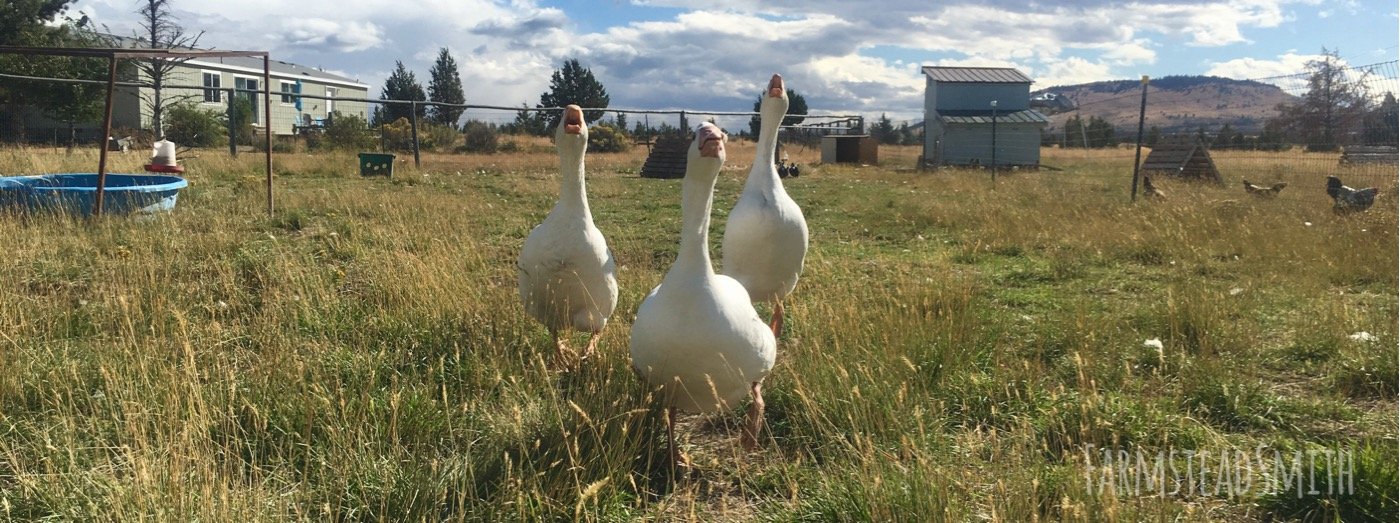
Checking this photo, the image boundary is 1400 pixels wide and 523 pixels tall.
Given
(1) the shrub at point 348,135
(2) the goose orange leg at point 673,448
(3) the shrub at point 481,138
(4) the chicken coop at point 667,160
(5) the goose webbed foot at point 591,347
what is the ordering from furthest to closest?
(3) the shrub at point 481,138 < (1) the shrub at point 348,135 < (4) the chicken coop at point 667,160 < (5) the goose webbed foot at point 591,347 < (2) the goose orange leg at point 673,448

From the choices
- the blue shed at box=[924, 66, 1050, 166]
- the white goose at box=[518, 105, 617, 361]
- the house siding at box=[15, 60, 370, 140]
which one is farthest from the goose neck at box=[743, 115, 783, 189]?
the house siding at box=[15, 60, 370, 140]

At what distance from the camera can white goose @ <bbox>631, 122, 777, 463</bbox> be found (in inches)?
115

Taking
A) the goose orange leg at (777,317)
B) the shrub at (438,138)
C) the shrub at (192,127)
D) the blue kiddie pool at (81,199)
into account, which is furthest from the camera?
the shrub at (192,127)

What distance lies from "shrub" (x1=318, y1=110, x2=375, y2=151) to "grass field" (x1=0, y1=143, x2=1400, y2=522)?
17.6 m

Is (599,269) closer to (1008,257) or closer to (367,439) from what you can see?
(367,439)

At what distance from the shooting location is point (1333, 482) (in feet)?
8.96

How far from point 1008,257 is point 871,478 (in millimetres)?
6345

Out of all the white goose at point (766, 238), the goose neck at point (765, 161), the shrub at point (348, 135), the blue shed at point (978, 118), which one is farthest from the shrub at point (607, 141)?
the white goose at point (766, 238)

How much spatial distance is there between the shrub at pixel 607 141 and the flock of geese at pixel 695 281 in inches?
982

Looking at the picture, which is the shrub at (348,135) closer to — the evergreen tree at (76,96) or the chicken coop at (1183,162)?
the evergreen tree at (76,96)

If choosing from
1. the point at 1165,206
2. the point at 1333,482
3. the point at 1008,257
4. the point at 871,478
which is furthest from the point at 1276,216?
the point at 871,478

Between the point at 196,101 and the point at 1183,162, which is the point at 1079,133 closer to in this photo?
the point at 1183,162

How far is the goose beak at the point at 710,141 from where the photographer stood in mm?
2992

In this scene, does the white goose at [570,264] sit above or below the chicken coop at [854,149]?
below
